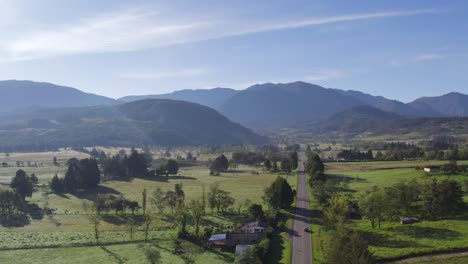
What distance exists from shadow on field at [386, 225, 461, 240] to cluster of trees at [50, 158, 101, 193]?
89274 millimetres

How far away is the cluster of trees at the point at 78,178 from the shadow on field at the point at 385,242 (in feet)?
286

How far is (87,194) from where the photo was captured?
114188 millimetres

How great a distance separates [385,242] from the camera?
58531mm

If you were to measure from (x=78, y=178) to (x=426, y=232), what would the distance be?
3719 inches

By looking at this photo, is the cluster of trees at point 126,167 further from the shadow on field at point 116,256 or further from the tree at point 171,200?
the shadow on field at point 116,256

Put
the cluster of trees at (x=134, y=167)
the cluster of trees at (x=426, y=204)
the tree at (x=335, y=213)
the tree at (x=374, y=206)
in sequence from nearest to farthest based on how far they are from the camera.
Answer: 1. the tree at (x=335, y=213)
2. the tree at (x=374, y=206)
3. the cluster of trees at (x=426, y=204)
4. the cluster of trees at (x=134, y=167)

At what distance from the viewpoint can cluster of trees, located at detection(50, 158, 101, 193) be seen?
→ 118 metres

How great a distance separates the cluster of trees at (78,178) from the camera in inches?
4663

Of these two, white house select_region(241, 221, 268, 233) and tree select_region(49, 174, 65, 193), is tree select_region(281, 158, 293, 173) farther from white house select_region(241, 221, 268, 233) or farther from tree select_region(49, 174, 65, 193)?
white house select_region(241, 221, 268, 233)

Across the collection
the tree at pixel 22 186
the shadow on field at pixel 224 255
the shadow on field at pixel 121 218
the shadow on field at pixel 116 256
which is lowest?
the shadow on field at pixel 224 255

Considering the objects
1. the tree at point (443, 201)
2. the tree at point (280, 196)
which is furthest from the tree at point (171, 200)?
the tree at point (443, 201)

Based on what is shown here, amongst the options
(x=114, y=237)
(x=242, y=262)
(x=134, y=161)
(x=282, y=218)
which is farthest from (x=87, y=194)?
(x=242, y=262)

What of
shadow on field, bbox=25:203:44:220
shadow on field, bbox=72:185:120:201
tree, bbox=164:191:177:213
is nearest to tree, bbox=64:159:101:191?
shadow on field, bbox=72:185:120:201

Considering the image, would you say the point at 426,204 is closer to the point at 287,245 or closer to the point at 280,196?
the point at 287,245
